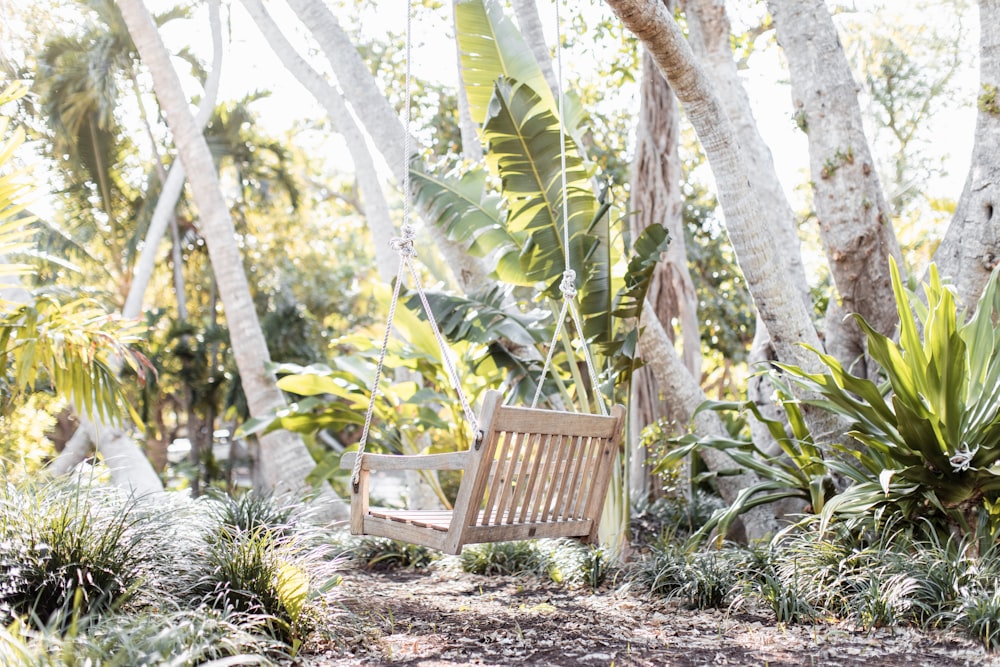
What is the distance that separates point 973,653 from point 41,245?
47.0 feet

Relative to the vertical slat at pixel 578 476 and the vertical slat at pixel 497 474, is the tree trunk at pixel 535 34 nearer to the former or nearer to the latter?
the vertical slat at pixel 578 476

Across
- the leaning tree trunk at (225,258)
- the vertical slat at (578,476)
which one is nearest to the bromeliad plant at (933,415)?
the vertical slat at (578,476)

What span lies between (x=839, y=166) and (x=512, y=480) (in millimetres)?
3166

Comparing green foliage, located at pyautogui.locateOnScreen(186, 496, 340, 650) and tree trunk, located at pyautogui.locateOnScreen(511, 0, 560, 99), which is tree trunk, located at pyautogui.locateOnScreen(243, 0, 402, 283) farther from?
green foliage, located at pyautogui.locateOnScreen(186, 496, 340, 650)

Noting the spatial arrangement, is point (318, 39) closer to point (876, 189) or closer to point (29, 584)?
point (876, 189)

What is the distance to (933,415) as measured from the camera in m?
4.04

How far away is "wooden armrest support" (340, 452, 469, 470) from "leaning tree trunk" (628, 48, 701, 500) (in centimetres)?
347


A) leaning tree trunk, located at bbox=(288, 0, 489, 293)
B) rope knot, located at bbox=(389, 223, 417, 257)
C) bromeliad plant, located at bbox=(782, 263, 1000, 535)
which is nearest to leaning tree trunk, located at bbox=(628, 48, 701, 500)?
leaning tree trunk, located at bbox=(288, 0, 489, 293)

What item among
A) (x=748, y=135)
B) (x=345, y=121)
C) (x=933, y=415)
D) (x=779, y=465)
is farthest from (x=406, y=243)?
(x=345, y=121)

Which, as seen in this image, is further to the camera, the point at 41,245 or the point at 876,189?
the point at 41,245

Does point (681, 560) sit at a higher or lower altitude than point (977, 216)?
lower

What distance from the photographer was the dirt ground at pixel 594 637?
3459mm

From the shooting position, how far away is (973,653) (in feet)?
11.0

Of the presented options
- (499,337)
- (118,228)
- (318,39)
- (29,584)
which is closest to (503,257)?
(499,337)
